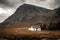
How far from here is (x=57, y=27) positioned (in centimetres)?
19462

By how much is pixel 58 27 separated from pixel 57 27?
1368 mm

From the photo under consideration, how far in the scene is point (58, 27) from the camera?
195 meters

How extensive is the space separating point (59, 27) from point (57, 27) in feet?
9.62

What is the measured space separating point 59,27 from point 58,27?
158cm

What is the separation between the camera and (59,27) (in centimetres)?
19575
